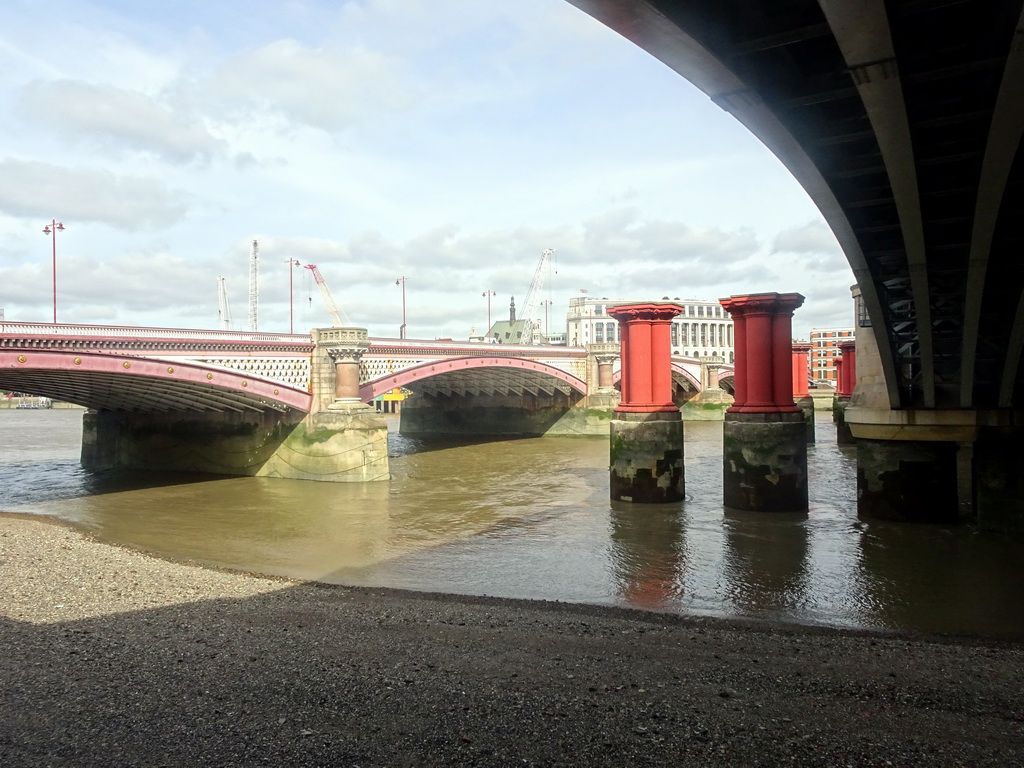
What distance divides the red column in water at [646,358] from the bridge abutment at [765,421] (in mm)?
1455

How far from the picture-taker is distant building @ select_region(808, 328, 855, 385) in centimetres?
11738

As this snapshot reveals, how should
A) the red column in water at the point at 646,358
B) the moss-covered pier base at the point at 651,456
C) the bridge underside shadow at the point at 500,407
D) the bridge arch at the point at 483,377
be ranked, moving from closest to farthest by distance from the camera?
the moss-covered pier base at the point at 651,456 < the red column in water at the point at 646,358 < the bridge arch at the point at 483,377 < the bridge underside shadow at the point at 500,407

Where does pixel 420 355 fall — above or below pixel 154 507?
above

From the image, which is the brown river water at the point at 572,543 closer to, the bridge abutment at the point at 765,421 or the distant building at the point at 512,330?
the bridge abutment at the point at 765,421

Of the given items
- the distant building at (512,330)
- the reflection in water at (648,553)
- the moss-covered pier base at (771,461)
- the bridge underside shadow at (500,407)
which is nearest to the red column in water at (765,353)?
the moss-covered pier base at (771,461)

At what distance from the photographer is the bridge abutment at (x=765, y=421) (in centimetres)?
1435

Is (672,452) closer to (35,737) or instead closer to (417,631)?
(417,631)

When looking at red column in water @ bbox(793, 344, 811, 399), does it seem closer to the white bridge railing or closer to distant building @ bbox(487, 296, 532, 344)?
the white bridge railing

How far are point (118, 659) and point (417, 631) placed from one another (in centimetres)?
246

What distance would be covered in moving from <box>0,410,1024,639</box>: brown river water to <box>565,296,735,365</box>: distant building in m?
87.4

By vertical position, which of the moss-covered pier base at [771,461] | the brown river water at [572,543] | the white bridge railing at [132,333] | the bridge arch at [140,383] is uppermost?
the white bridge railing at [132,333]

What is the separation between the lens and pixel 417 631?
7.06 meters

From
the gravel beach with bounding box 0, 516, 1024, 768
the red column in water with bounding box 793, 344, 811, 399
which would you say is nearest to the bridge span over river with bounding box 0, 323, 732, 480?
the gravel beach with bounding box 0, 516, 1024, 768

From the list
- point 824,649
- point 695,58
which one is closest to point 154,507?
point 824,649
